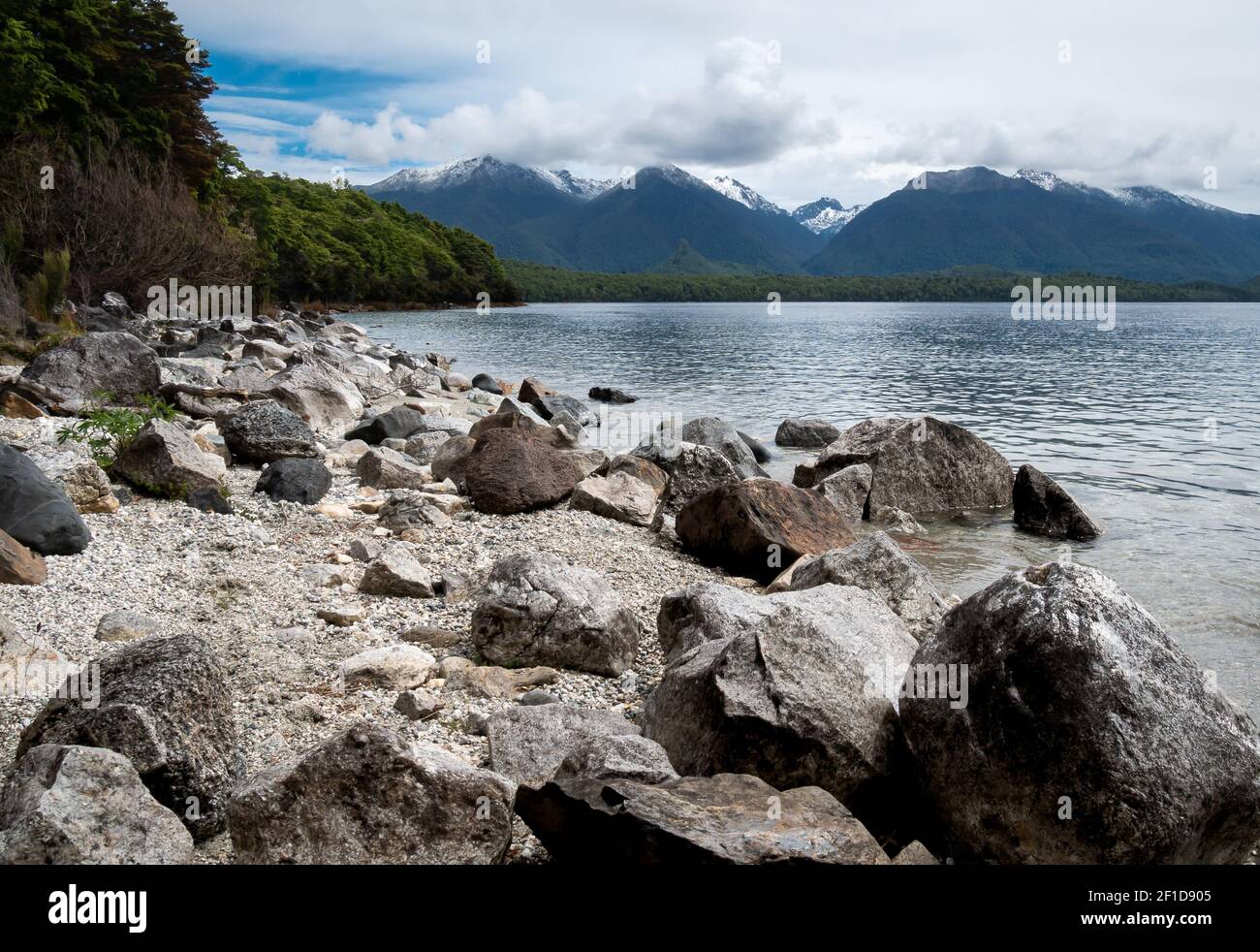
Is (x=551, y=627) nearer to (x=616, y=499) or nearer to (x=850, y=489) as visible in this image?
(x=616, y=499)

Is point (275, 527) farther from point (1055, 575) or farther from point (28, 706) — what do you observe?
point (1055, 575)

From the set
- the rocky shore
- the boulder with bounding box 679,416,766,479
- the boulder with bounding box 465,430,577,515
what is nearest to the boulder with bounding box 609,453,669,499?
the boulder with bounding box 465,430,577,515

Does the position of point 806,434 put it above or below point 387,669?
above

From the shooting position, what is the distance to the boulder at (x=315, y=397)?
17.8m

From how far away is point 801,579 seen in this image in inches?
352

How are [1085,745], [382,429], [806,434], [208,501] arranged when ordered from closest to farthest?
1. [1085,745]
2. [208,501]
3. [382,429]
4. [806,434]

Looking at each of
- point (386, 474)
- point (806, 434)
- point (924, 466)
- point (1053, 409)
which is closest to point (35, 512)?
point (386, 474)

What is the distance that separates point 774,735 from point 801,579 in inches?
159

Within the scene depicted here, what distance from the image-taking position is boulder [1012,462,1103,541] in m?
13.8

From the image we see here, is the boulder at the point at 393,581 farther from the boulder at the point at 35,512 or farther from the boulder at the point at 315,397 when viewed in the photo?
the boulder at the point at 315,397

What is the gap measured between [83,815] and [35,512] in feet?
15.2

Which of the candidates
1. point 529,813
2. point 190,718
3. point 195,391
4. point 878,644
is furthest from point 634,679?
point 195,391

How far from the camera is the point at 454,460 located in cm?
1351
